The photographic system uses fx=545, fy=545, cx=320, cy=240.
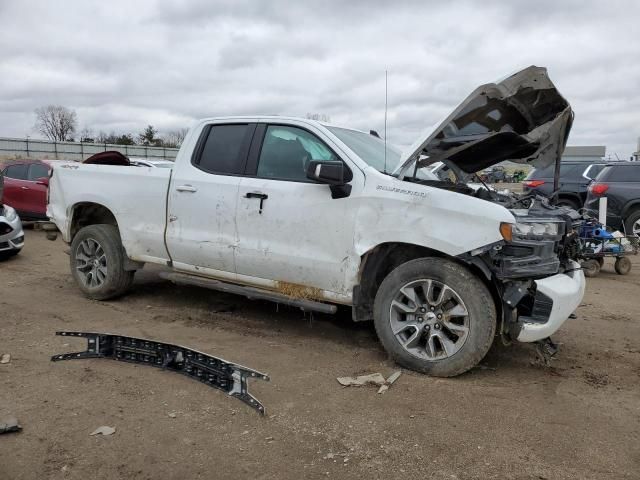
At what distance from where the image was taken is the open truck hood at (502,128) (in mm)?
3975

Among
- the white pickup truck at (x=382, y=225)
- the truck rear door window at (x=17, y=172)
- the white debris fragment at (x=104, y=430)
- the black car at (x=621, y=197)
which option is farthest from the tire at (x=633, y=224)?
the truck rear door window at (x=17, y=172)

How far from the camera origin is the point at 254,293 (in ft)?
15.8

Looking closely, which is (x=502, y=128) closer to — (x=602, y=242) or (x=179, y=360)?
(x=179, y=360)

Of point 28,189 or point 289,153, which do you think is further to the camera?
point 28,189

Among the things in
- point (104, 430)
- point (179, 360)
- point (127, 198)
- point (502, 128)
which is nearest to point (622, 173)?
point (502, 128)

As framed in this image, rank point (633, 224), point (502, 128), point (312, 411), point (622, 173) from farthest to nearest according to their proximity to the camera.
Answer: point (622, 173)
point (633, 224)
point (502, 128)
point (312, 411)

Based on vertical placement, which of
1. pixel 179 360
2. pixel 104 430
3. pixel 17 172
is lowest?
pixel 104 430

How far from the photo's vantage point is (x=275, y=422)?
333 centimetres

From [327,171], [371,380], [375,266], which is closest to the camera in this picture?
[371,380]

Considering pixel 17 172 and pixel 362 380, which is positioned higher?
pixel 17 172

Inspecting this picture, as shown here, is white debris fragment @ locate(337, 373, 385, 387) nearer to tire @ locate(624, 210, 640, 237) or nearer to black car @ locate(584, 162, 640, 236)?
black car @ locate(584, 162, 640, 236)

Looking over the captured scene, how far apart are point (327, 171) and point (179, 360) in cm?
177

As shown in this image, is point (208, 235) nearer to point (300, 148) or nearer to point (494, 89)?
point (300, 148)

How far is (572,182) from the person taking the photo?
13.0 metres
